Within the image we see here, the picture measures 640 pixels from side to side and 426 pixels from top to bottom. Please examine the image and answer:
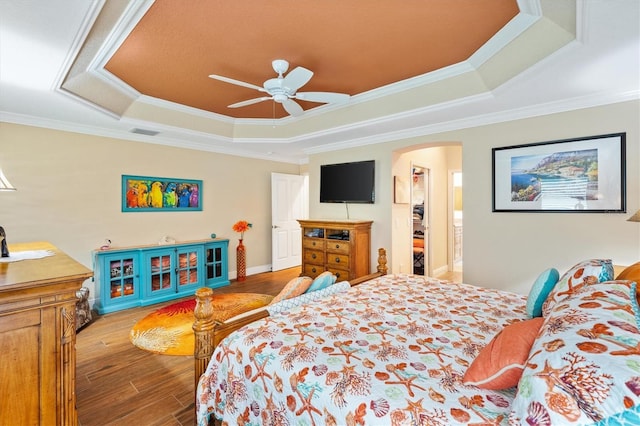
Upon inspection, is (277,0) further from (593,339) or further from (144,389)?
(144,389)

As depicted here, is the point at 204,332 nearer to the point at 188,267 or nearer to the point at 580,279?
the point at 580,279

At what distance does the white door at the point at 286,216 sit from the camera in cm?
608

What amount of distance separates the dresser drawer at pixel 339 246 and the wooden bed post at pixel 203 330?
2.87m

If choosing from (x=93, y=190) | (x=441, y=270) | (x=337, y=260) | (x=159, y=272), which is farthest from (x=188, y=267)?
(x=441, y=270)

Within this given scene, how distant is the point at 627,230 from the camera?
110 inches

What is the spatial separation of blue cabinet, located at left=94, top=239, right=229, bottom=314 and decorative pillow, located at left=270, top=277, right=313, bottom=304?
9.32 feet

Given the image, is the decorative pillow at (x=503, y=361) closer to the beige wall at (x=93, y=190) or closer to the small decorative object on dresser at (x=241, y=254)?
the beige wall at (x=93, y=190)

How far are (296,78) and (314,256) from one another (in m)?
2.99

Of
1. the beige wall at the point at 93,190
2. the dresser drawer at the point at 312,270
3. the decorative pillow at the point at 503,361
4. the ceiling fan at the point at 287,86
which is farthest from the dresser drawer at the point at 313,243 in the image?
the decorative pillow at the point at 503,361

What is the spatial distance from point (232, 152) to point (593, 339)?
5.42 metres

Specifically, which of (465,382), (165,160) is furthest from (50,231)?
(465,382)

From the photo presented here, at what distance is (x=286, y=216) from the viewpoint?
20.7 ft

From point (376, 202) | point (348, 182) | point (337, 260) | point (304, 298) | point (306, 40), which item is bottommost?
point (337, 260)

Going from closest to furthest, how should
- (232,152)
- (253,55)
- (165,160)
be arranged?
(253,55), (165,160), (232,152)
